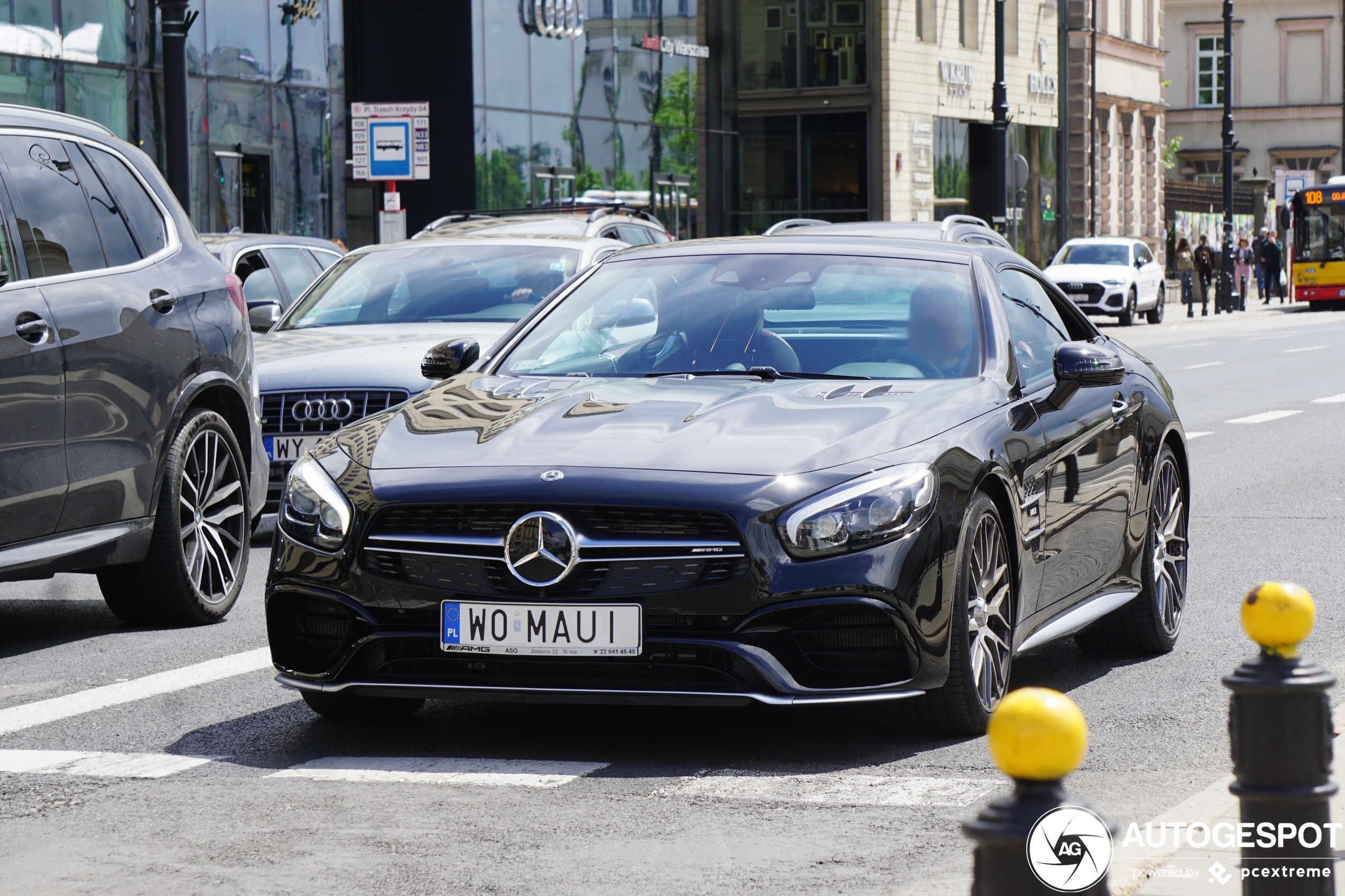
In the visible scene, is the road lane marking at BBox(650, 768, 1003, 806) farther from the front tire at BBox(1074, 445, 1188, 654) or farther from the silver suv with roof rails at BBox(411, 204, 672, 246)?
the silver suv with roof rails at BBox(411, 204, 672, 246)

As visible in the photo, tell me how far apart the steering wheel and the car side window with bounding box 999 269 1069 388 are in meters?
0.33

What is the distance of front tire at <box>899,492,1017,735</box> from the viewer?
5926 mm

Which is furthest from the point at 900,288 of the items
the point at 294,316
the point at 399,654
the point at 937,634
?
the point at 294,316

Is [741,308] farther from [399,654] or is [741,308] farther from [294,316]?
[294,316]

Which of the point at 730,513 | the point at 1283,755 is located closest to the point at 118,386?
the point at 730,513

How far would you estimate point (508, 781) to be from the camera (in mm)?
5598

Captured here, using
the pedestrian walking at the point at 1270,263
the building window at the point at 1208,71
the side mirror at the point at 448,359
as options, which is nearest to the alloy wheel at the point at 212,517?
the side mirror at the point at 448,359

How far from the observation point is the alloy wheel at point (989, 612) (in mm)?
6070

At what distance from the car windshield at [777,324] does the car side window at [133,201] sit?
1.90m

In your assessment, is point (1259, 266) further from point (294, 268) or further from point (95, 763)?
point (95, 763)

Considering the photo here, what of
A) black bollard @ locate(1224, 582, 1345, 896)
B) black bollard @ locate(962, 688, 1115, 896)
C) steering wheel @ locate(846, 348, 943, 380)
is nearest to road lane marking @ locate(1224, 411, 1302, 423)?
steering wheel @ locate(846, 348, 943, 380)

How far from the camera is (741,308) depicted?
7066 mm

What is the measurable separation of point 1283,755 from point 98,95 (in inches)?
974

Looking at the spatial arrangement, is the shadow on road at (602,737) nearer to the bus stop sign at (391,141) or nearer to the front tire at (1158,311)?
the bus stop sign at (391,141)
